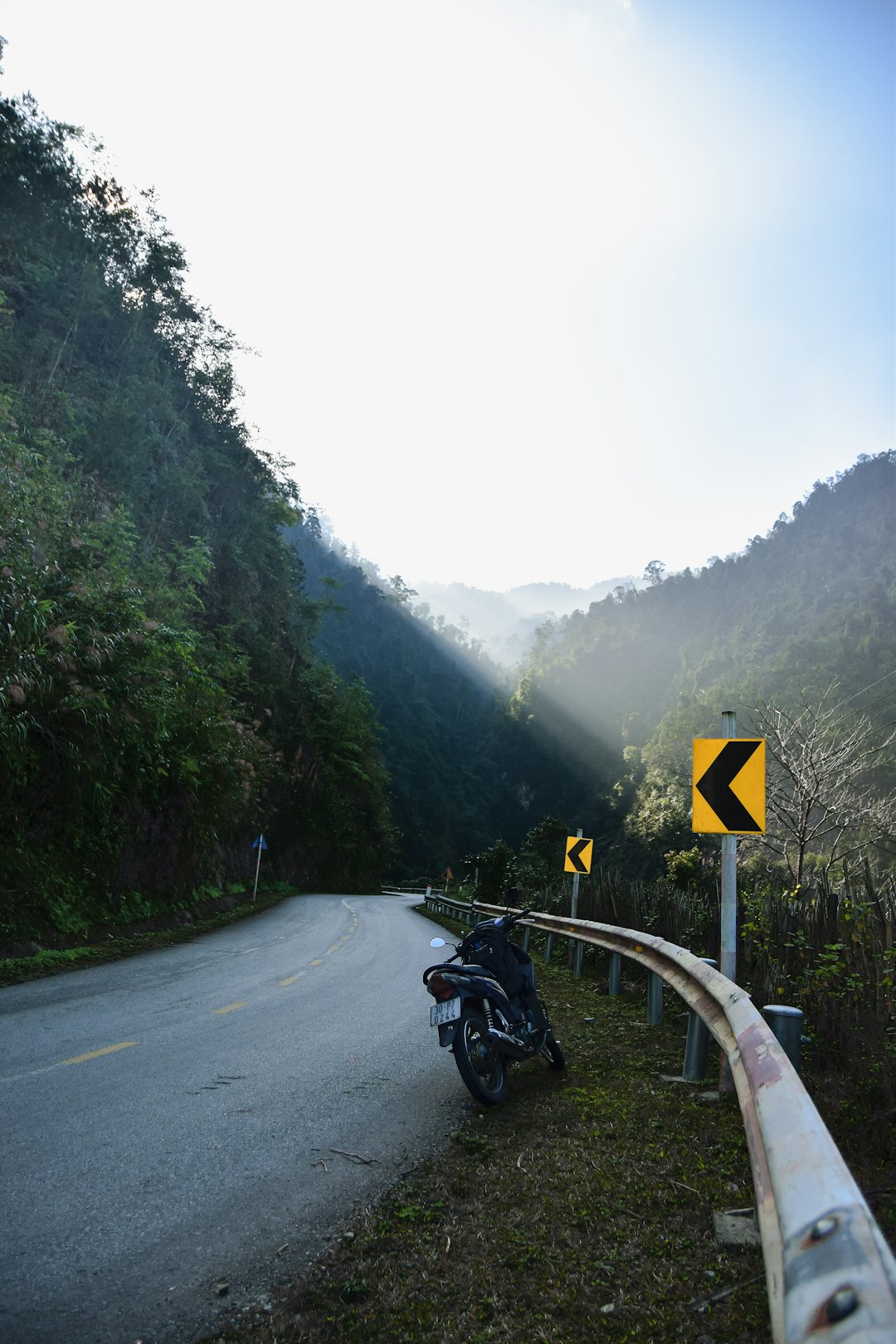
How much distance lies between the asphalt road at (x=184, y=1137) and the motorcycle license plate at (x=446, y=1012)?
571 millimetres

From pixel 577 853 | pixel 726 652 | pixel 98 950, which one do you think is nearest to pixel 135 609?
pixel 98 950

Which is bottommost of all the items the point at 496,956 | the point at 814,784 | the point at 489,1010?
the point at 489,1010

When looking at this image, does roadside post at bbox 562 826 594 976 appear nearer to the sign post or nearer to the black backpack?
the black backpack

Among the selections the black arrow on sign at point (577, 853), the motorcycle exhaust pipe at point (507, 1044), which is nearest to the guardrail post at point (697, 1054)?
the motorcycle exhaust pipe at point (507, 1044)

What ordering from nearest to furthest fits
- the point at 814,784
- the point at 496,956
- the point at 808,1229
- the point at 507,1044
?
the point at 808,1229, the point at 507,1044, the point at 496,956, the point at 814,784

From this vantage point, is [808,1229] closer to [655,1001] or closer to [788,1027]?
[788,1027]

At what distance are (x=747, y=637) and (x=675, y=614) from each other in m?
32.3

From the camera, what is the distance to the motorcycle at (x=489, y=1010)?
548 cm

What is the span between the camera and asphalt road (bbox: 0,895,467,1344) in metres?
2.87

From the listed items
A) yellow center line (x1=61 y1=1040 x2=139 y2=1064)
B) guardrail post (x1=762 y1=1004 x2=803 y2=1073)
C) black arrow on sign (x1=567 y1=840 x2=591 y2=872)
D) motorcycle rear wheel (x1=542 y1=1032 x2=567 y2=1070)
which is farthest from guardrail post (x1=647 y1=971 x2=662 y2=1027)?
black arrow on sign (x1=567 y1=840 x2=591 y2=872)

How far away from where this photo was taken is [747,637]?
101750mm

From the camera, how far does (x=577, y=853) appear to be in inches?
608

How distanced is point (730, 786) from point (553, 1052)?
2606 millimetres

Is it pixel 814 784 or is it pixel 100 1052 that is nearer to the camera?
pixel 100 1052
